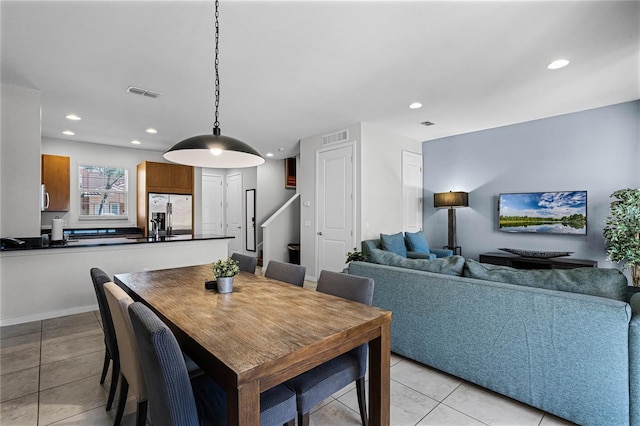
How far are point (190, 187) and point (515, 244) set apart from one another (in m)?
6.36

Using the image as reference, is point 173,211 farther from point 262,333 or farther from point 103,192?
point 262,333

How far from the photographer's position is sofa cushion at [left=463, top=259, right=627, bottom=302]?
173cm

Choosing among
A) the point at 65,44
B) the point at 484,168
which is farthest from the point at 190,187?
the point at 484,168

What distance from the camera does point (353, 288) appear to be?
1941 millimetres

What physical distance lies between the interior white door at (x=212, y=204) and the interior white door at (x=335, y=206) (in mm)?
4189

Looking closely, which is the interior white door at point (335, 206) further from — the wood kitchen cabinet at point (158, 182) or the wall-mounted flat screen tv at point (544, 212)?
the wood kitchen cabinet at point (158, 182)

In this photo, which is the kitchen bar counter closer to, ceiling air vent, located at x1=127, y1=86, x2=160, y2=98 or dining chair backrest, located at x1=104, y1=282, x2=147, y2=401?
ceiling air vent, located at x1=127, y1=86, x2=160, y2=98

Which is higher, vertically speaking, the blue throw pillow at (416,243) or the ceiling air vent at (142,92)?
the ceiling air vent at (142,92)

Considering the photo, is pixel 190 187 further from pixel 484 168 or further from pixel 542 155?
pixel 542 155

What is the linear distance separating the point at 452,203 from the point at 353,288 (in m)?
4.01

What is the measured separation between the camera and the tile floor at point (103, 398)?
A: 1.88m

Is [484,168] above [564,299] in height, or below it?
above

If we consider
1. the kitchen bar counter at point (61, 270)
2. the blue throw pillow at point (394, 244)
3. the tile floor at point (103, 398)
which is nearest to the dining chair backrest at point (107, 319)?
the tile floor at point (103, 398)

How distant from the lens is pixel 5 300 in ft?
11.1
